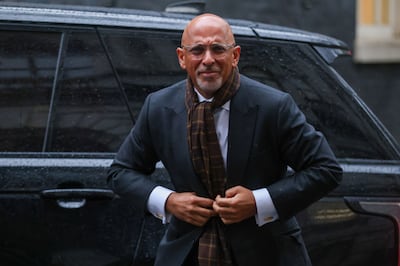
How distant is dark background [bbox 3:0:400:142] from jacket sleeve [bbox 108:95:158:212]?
5385 millimetres

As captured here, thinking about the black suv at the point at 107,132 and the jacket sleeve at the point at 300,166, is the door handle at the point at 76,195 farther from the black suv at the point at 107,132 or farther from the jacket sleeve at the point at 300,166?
the jacket sleeve at the point at 300,166

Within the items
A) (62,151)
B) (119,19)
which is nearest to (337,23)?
(119,19)

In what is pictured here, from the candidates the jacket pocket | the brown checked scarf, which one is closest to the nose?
the brown checked scarf

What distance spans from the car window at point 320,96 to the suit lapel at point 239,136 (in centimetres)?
97

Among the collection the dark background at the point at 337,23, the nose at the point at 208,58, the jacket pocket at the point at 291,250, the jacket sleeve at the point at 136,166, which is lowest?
the jacket pocket at the point at 291,250

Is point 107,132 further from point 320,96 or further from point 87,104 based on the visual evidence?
point 320,96

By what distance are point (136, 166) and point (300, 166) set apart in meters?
0.56

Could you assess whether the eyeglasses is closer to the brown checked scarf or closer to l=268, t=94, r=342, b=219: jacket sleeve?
the brown checked scarf

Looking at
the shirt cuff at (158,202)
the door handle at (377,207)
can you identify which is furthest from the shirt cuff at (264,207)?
the door handle at (377,207)

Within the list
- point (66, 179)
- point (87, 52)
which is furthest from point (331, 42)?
point (66, 179)

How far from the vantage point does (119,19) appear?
3641 mm

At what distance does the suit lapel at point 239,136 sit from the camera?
2666 millimetres

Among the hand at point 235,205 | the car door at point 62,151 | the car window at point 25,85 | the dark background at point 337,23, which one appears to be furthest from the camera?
the dark background at point 337,23

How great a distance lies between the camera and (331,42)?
3918 mm
